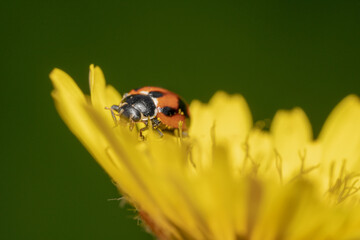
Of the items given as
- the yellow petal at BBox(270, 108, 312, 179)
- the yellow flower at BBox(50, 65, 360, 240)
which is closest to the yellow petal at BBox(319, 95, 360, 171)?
the yellow petal at BBox(270, 108, 312, 179)

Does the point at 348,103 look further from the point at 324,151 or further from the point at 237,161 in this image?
the point at 237,161

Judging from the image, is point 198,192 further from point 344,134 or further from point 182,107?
point 344,134

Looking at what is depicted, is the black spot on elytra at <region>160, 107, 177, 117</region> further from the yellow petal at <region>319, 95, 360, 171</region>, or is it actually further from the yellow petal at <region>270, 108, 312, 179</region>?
the yellow petal at <region>319, 95, 360, 171</region>

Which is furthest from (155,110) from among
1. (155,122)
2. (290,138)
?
(290,138)

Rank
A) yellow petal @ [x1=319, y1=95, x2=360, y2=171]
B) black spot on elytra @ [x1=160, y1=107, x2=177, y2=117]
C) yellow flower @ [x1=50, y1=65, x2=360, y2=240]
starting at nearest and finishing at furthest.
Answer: yellow flower @ [x1=50, y1=65, x2=360, y2=240] < black spot on elytra @ [x1=160, y1=107, x2=177, y2=117] < yellow petal @ [x1=319, y1=95, x2=360, y2=171]

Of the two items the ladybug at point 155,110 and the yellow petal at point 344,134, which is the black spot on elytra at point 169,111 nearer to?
the ladybug at point 155,110

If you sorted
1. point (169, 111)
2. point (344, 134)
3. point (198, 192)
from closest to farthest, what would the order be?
point (198, 192) < point (169, 111) < point (344, 134)

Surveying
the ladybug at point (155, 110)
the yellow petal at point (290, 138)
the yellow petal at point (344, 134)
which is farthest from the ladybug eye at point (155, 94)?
the yellow petal at point (344, 134)

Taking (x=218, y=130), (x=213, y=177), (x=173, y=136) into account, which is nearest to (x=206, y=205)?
(x=213, y=177)
